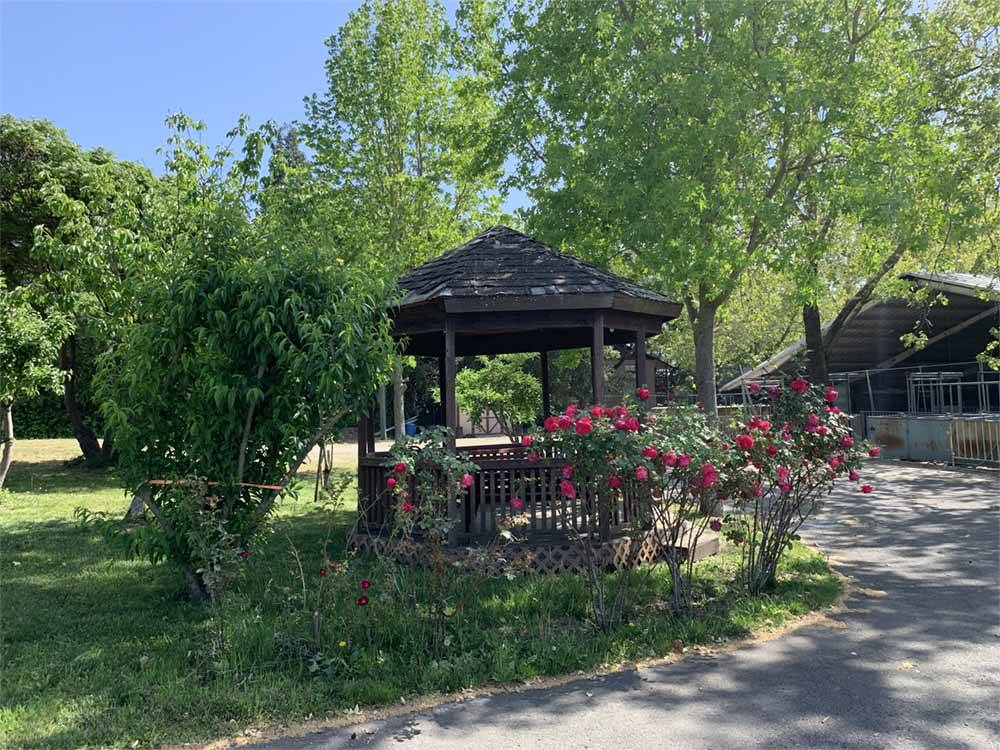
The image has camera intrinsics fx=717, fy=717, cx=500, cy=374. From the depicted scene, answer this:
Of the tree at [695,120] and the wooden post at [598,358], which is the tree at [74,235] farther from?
the tree at [695,120]

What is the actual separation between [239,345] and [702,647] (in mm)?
4383

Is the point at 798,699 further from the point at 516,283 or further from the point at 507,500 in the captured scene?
the point at 516,283

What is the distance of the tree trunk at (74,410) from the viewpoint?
1977cm

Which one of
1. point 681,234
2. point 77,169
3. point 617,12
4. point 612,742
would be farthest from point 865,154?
point 77,169

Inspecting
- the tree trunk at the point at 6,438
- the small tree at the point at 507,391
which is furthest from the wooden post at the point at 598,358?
the tree trunk at the point at 6,438

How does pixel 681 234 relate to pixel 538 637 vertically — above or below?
above

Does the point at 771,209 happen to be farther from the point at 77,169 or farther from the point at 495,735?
the point at 77,169

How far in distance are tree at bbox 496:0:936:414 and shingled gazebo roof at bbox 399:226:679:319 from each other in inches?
78.1

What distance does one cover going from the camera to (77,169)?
1667cm

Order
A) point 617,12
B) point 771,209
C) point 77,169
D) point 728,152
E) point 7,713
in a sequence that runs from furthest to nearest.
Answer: point 77,169 < point 617,12 < point 728,152 < point 771,209 < point 7,713

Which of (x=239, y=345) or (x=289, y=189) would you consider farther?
(x=289, y=189)

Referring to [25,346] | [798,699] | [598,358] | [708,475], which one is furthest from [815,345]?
[25,346]

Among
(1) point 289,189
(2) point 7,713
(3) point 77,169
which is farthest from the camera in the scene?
(3) point 77,169

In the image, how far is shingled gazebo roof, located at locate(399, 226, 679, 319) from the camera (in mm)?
7609
